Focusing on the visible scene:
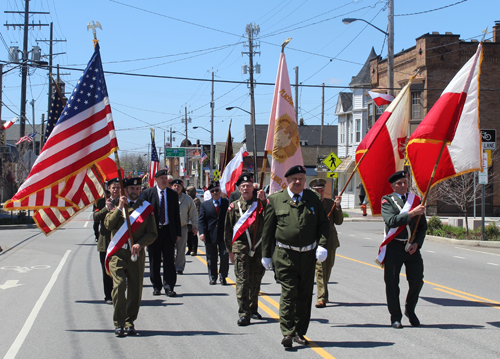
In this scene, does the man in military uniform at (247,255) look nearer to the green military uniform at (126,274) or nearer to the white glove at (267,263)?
the white glove at (267,263)

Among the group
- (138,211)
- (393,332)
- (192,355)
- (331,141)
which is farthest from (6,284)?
(331,141)

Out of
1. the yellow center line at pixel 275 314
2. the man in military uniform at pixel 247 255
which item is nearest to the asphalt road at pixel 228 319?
the yellow center line at pixel 275 314

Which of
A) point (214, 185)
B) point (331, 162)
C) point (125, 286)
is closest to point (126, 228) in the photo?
point (125, 286)

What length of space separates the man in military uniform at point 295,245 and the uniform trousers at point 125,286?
166 centimetres

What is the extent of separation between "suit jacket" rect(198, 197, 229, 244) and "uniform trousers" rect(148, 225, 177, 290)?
1.23m

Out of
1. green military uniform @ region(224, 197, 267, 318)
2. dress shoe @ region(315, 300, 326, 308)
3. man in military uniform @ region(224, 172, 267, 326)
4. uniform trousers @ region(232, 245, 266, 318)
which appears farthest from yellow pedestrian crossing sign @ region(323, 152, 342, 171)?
uniform trousers @ region(232, 245, 266, 318)

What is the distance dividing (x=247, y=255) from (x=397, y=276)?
1987mm

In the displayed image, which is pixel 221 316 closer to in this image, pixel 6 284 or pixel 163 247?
pixel 163 247

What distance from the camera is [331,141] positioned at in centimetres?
6500

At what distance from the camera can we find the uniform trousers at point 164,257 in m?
9.51

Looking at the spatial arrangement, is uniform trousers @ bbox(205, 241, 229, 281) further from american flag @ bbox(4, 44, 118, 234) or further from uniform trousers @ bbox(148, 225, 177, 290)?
american flag @ bbox(4, 44, 118, 234)

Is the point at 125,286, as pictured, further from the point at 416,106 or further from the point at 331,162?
the point at 416,106

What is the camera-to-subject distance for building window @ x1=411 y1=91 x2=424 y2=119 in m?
34.1

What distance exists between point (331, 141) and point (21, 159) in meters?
34.5
